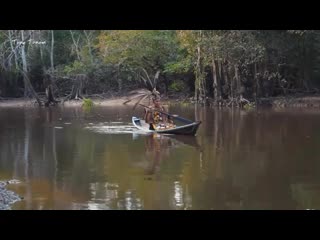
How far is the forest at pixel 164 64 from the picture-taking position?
1265 inches

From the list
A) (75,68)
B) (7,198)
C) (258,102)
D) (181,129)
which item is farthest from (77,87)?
(7,198)

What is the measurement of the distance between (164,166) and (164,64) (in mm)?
25625

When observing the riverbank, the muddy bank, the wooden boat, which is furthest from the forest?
the muddy bank

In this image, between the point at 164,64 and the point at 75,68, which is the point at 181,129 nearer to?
the point at 164,64

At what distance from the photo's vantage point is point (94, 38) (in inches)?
1684

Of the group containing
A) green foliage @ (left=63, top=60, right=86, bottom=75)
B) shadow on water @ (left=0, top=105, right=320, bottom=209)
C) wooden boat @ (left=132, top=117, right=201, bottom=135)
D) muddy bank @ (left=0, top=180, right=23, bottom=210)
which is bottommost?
shadow on water @ (left=0, top=105, right=320, bottom=209)

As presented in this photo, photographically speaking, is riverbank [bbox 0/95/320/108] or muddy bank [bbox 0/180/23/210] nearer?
muddy bank [bbox 0/180/23/210]

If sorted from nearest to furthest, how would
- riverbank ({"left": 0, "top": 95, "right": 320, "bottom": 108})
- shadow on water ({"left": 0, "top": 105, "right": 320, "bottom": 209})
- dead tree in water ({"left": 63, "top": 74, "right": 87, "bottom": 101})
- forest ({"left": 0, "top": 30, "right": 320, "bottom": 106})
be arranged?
shadow on water ({"left": 0, "top": 105, "right": 320, "bottom": 209}) → forest ({"left": 0, "top": 30, "right": 320, "bottom": 106}) → riverbank ({"left": 0, "top": 95, "right": 320, "bottom": 108}) → dead tree in water ({"left": 63, "top": 74, "right": 87, "bottom": 101})

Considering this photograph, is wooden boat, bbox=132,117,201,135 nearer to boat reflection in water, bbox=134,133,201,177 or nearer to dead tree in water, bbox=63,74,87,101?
boat reflection in water, bbox=134,133,201,177

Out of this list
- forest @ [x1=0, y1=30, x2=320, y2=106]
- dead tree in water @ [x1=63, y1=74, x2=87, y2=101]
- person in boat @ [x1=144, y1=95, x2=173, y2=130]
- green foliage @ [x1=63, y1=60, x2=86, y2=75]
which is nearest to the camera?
person in boat @ [x1=144, y1=95, x2=173, y2=130]

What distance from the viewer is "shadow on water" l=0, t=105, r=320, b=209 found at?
1046cm

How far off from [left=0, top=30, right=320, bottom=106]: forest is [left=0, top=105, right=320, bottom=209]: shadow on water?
8547 mm
